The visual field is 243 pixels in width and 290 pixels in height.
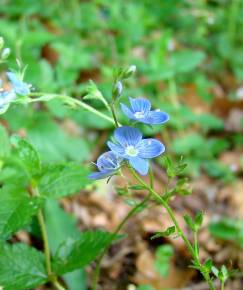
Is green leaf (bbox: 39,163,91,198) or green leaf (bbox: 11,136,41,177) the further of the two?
green leaf (bbox: 39,163,91,198)

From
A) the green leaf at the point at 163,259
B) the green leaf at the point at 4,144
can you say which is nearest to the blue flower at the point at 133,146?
the green leaf at the point at 4,144

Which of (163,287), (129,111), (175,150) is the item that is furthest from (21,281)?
(175,150)

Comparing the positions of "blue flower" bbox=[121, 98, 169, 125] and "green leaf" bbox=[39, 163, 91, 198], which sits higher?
"blue flower" bbox=[121, 98, 169, 125]

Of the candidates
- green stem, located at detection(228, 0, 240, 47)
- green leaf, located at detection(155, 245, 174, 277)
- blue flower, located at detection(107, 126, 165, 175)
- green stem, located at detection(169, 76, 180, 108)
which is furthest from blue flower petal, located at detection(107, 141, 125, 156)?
green stem, located at detection(228, 0, 240, 47)

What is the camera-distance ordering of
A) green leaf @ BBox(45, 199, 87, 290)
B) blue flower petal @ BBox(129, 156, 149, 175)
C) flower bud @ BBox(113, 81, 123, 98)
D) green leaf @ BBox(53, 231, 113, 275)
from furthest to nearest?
green leaf @ BBox(45, 199, 87, 290)
green leaf @ BBox(53, 231, 113, 275)
flower bud @ BBox(113, 81, 123, 98)
blue flower petal @ BBox(129, 156, 149, 175)

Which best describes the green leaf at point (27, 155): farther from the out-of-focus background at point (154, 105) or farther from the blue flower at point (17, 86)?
the out-of-focus background at point (154, 105)

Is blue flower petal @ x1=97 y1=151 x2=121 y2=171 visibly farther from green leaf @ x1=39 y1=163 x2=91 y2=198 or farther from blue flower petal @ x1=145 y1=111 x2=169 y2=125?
green leaf @ x1=39 y1=163 x2=91 y2=198

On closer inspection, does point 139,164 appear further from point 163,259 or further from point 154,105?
point 154,105
